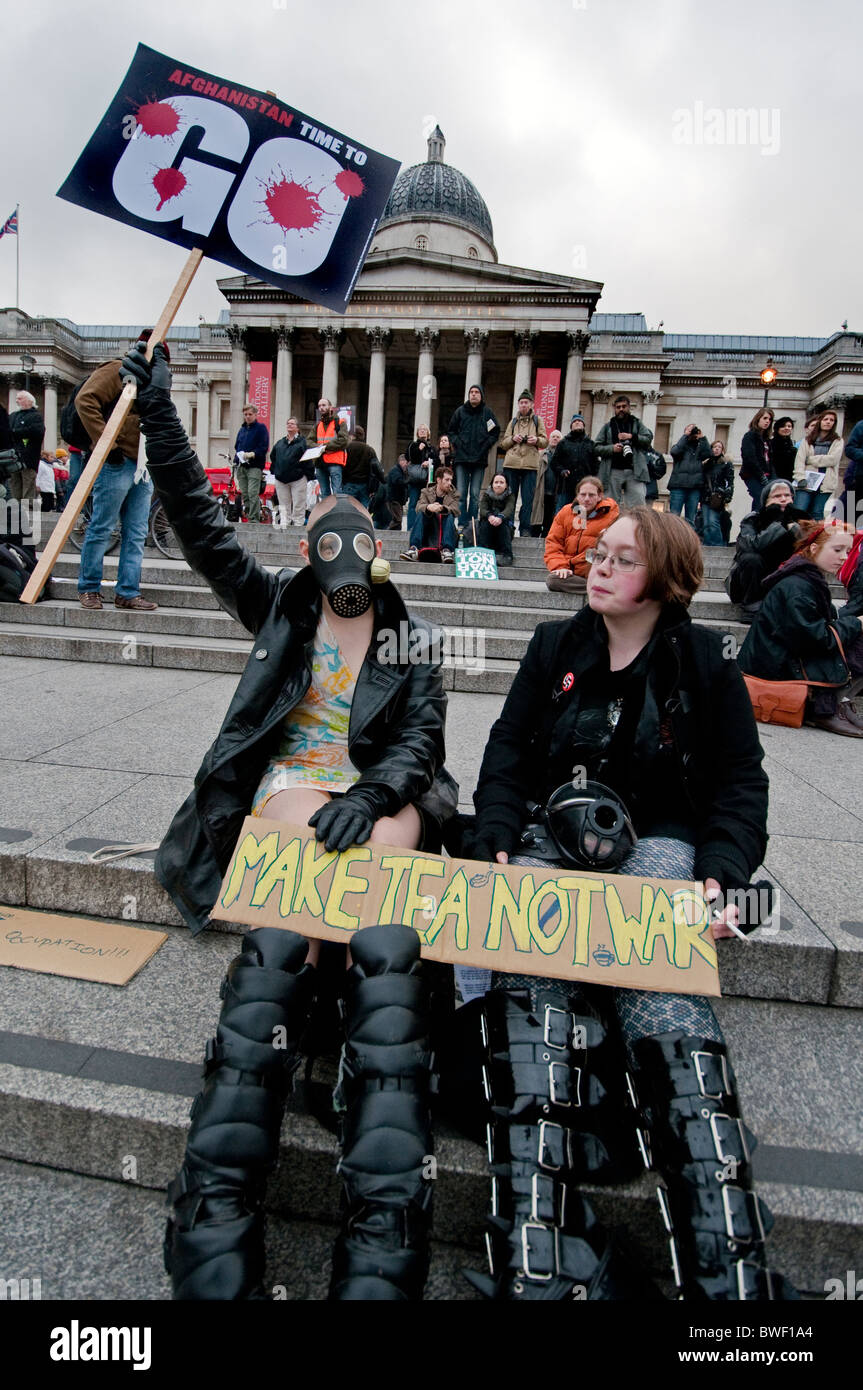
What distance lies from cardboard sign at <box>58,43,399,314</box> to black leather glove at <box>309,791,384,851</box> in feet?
8.49

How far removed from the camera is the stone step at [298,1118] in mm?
1806

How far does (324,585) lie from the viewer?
8.04 feet

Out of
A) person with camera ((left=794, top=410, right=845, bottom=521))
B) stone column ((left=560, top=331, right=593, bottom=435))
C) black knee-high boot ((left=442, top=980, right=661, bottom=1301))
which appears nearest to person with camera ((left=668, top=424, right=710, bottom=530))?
person with camera ((left=794, top=410, right=845, bottom=521))

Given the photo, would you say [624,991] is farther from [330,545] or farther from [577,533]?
[577,533]

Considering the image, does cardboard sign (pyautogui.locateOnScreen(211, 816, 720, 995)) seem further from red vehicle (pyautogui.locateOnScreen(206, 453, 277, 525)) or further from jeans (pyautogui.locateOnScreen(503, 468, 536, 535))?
red vehicle (pyautogui.locateOnScreen(206, 453, 277, 525))

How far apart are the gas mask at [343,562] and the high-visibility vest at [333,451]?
9.71m

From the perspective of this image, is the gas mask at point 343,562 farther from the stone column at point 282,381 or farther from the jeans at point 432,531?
the stone column at point 282,381

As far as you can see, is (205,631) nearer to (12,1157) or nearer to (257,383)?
(12,1157)

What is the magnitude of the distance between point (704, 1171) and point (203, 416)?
56.7 meters

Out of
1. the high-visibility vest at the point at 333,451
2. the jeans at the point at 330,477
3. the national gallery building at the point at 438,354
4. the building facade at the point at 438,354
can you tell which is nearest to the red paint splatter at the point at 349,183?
the high-visibility vest at the point at 333,451

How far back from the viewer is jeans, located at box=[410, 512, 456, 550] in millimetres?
12391

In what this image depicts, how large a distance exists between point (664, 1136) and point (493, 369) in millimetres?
49048

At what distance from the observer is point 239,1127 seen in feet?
5.16

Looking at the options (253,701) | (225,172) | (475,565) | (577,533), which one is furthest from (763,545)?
(253,701)
